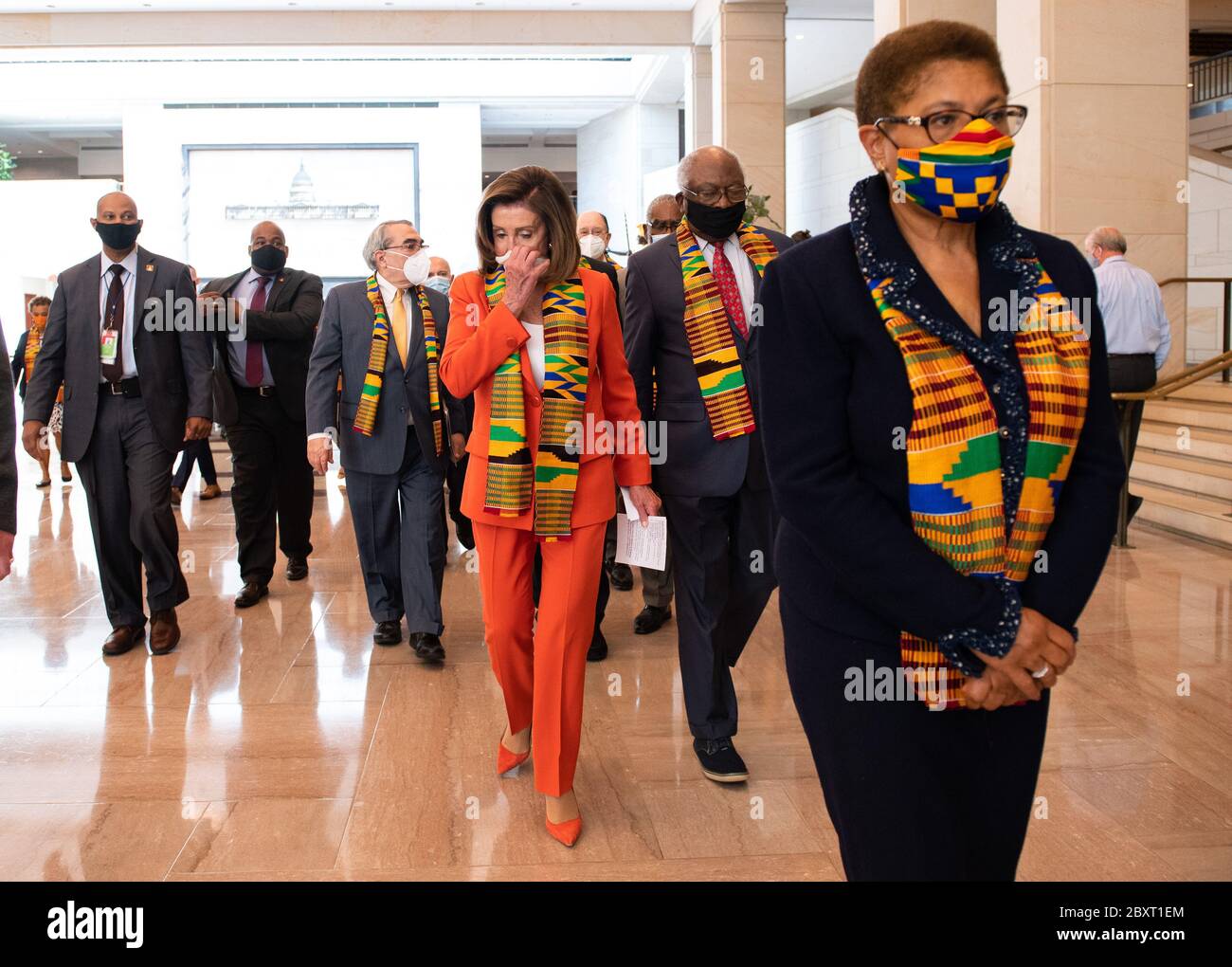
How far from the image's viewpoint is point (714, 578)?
3.77m

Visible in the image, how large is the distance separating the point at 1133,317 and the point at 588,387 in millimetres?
5974

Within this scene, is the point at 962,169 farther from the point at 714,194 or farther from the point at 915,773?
the point at 714,194

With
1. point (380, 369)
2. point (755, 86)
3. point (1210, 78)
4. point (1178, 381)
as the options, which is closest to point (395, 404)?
point (380, 369)

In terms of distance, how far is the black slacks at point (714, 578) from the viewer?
12.4ft

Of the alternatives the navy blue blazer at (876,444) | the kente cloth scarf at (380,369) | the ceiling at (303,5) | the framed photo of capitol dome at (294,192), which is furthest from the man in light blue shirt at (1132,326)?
the framed photo of capitol dome at (294,192)

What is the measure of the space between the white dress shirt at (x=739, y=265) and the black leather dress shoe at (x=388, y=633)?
263 cm

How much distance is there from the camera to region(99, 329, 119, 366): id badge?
528 cm

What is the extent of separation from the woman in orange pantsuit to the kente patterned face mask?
163 cm

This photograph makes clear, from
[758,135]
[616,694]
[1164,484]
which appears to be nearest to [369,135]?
[758,135]

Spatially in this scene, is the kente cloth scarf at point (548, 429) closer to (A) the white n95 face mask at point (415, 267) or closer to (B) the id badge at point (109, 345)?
(A) the white n95 face mask at point (415, 267)

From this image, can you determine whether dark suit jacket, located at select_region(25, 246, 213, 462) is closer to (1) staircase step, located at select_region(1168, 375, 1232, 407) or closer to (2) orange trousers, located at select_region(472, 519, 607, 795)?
(2) orange trousers, located at select_region(472, 519, 607, 795)
